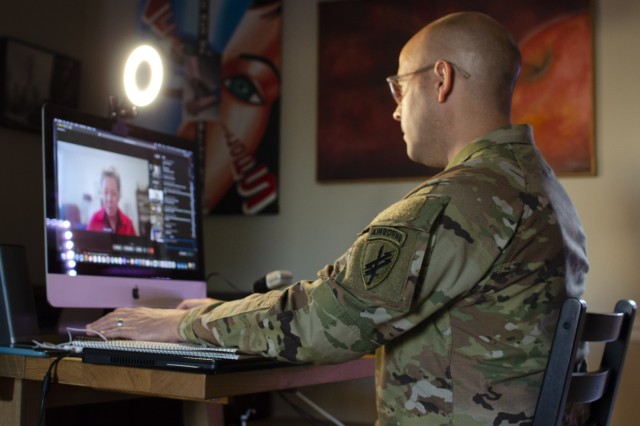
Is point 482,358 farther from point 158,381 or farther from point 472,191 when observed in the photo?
point 158,381

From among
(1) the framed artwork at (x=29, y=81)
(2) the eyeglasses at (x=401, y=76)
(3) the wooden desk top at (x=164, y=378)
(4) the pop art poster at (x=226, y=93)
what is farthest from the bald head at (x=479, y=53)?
(1) the framed artwork at (x=29, y=81)

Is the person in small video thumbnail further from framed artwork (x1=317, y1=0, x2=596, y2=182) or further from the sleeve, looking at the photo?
framed artwork (x1=317, y1=0, x2=596, y2=182)

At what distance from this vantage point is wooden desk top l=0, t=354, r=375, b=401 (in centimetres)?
124

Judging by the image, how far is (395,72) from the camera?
105 inches

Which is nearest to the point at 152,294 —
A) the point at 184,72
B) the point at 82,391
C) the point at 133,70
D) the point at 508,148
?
the point at 82,391

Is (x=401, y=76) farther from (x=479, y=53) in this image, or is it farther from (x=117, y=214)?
(x=117, y=214)

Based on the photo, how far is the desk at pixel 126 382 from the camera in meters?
1.25

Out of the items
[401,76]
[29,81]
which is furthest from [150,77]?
[401,76]

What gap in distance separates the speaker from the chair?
1.03 m

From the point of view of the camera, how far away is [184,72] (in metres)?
2.96

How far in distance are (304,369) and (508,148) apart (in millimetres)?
555

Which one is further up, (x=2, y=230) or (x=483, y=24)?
(x=483, y=24)

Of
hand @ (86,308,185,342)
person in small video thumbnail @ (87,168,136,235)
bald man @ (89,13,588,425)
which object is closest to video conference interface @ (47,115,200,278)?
person in small video thumbnail @ (87,168,136,235)

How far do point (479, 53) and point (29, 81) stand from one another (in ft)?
5.51
